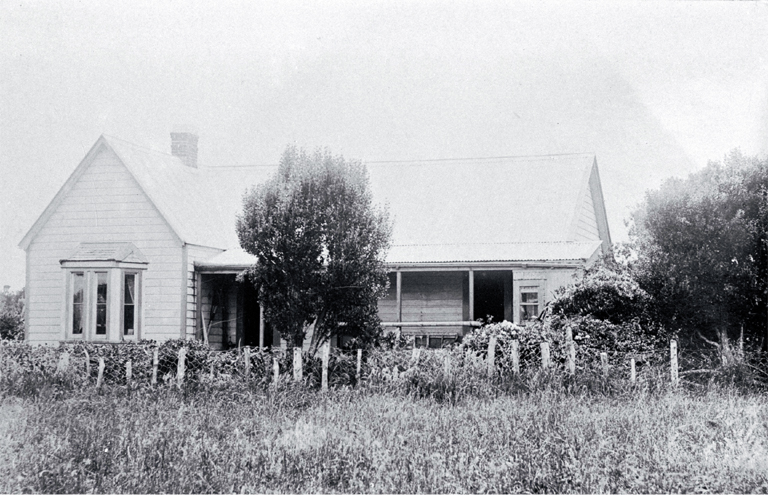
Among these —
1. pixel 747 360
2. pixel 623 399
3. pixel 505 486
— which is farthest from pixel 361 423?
pixel 747 360

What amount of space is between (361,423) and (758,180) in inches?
370

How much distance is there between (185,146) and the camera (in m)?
27.4

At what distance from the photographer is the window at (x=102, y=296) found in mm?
20797

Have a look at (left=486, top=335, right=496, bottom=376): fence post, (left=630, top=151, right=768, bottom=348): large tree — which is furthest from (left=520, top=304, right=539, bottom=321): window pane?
(left=486, top=335, right=496, bottom=376): fence post

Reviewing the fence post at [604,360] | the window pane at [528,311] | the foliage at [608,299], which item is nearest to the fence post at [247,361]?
the fence post at [604,360]

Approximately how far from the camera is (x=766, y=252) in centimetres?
1480

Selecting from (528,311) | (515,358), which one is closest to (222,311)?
(528,311)

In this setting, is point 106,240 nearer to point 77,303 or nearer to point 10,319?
point 77,303

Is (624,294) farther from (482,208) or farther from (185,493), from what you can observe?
(185,493)

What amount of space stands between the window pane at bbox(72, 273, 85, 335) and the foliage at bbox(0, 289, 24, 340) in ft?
20.2

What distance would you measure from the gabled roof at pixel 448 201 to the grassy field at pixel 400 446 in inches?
387

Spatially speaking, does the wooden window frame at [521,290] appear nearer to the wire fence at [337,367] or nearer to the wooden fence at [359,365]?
the wooden fence at [359,365]

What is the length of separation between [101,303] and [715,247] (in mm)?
14815

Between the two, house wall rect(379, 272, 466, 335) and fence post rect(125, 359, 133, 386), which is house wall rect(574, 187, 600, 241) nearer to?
house wall rect(379, 272, 466, 335)
